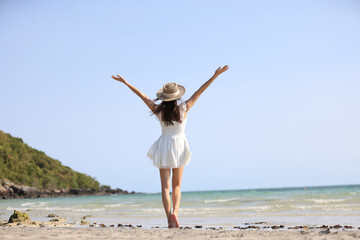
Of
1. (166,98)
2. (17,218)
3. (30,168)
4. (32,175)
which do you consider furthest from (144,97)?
(30,168)

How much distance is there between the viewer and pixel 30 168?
2128 inches

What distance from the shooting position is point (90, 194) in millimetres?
60500

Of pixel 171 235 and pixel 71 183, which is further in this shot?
pixel 71 183

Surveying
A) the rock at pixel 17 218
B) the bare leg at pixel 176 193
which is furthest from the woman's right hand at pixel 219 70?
the rock at pixel 17 218

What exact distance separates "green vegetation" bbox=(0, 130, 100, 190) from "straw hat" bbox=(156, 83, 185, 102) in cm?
4716

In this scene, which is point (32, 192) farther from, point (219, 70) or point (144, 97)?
point (219, 70)

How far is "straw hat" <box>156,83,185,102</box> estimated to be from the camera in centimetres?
559

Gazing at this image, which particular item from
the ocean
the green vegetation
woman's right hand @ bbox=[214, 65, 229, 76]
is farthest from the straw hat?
the green vegetation

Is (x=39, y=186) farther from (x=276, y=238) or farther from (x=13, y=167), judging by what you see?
(x=276, y=238)

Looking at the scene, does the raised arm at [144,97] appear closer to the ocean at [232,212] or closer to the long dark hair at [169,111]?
the long dark hair at [169,111]

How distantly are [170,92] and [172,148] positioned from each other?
2.48 ft

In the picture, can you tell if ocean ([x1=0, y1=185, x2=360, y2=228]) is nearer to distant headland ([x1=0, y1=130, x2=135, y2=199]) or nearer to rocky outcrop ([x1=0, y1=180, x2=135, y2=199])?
rocky outcrop ([x1=0, y1=180, x2=135, y2=199])

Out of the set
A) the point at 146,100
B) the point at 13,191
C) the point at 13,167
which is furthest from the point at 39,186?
the point at 146,100

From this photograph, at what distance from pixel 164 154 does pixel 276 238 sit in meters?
1.81
